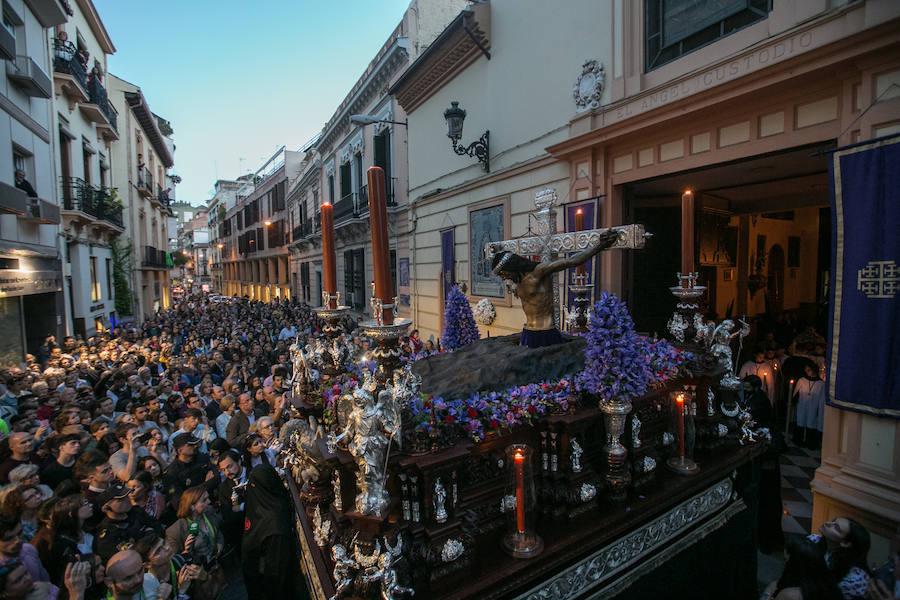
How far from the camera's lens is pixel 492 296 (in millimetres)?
9852

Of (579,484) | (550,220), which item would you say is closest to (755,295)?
(550,220)

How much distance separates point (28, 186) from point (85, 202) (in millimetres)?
3955

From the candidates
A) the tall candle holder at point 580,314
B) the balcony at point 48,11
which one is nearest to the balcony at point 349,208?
the balcony at point 48,11

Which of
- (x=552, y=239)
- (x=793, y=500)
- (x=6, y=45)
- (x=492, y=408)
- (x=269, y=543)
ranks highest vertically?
(x=6, y=45)

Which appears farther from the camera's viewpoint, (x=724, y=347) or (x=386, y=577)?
(x=724, y=347)

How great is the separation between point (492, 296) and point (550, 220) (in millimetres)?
5757

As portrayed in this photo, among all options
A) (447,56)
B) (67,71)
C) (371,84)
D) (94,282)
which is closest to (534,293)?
(447,56)

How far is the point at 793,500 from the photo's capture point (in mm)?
5707

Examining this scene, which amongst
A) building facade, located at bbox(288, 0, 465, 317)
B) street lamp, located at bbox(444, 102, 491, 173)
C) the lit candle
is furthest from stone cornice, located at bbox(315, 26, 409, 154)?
the lit candle

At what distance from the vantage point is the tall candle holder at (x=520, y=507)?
8.38 ft

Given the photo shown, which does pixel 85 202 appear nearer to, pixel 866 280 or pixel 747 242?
pixel 866 280

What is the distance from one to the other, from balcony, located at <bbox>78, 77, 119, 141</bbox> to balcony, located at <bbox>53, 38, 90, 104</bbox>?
107 cm

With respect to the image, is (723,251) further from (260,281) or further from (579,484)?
(260,281)

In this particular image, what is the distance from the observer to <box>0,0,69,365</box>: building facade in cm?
902
